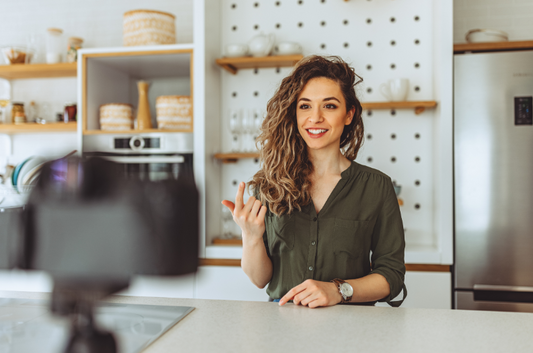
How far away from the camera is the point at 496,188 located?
2.04 meters

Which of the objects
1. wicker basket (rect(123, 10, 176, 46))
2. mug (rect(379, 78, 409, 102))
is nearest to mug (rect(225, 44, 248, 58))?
wicker basket (rect(123, 10, 176, 46))

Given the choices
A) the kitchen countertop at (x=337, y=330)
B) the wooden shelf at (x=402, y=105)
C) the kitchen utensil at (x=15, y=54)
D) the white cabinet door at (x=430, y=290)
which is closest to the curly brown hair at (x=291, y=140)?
the kitchen countertop at (x=337, y=330)

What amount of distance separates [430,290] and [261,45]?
1.57 metres

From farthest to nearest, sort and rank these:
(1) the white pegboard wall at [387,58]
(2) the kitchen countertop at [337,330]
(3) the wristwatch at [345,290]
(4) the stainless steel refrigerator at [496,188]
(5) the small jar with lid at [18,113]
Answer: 1. (5) the small jar with lid at [18,113]
2. (1) the white pegboard wall at [387,58]
3. (4) the stainless steel refrigerator at [496,188]
4. (3) the wristwatch at [345,290]
5. (2) the kitchen countertop at [337,330]

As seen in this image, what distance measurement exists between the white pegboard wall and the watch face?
4.65 ft

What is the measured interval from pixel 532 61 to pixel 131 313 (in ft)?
7.19

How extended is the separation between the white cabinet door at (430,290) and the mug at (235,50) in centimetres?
150

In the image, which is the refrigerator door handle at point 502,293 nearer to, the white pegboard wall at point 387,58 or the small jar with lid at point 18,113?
the white pegboard wall at point 387,58

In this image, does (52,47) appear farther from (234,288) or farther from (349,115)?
(349,115)

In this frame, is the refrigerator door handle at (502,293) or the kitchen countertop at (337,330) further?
the refrigerator door handle at (502,293)

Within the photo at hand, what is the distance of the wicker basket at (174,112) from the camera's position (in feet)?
7.43

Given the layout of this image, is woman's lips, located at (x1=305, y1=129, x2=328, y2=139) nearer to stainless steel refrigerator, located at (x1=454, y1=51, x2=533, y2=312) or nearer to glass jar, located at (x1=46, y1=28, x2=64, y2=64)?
stainless steel refrigerator, located at (x1=454, y1=51, x2=533, y2=312)

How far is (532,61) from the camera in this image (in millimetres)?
2041

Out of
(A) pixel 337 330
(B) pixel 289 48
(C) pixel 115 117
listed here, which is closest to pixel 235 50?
(B) pixel 289 48
